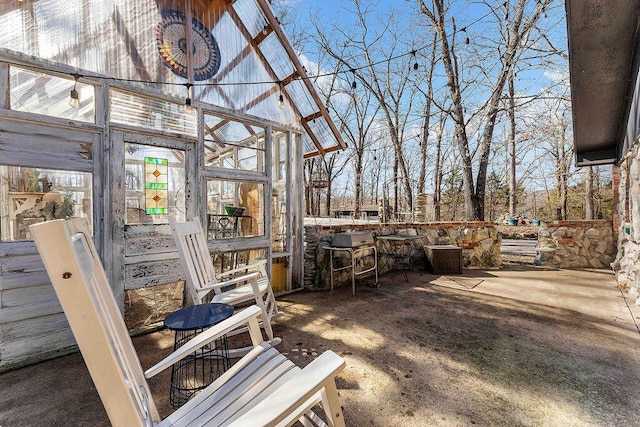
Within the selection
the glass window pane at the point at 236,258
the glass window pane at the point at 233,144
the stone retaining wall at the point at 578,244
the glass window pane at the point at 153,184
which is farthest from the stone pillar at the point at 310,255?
the stone retaining wall at the point at 578,244

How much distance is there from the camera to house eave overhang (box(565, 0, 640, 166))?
2779mm

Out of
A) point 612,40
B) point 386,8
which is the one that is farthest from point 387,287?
point 386,8

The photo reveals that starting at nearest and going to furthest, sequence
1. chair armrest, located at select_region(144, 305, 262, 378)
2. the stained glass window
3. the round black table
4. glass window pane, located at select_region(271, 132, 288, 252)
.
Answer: chair armrest, located at select_region(144, 305, 262, 378) → the round black table → the stained glass window → glass window pane, located at select_region(271, 132, 288, 252)

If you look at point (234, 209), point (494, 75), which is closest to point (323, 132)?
point (234, 209)

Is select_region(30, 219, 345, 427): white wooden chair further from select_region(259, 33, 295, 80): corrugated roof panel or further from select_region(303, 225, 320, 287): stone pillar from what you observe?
select_region(259, 33, 295, 80): corrugated roof panel

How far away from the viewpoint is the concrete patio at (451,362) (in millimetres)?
1666

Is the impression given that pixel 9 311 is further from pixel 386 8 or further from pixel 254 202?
pixel 386 8

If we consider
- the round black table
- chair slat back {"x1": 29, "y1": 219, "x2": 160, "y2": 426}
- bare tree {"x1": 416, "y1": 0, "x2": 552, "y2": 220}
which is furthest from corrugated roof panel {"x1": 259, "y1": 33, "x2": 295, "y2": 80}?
bare tree {"x1": 416, "y1": 0, "x2": 552, "y2": 220}

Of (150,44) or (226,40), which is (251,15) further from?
(150,44)

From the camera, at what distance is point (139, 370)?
119 cm

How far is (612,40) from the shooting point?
3039 mm

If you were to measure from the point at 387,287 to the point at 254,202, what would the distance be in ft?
8.01

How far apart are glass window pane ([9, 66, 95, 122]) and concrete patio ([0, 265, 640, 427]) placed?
217 centimetres

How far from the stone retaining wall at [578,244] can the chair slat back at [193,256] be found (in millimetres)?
6286
